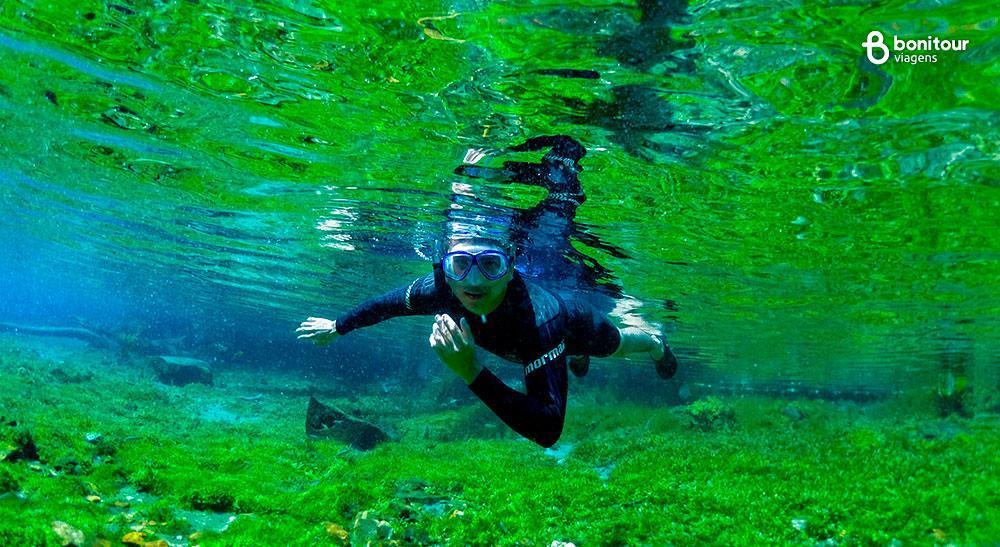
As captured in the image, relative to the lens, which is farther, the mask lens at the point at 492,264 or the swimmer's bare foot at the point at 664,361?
the swimmer's bare foot at the point at 664,361

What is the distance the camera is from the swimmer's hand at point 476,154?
1065 cm

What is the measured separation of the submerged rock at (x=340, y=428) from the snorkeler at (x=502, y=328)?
351 inches

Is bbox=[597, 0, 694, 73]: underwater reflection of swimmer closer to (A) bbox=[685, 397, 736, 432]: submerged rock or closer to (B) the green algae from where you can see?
(B) the green algae

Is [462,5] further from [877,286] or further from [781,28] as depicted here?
[877,286]

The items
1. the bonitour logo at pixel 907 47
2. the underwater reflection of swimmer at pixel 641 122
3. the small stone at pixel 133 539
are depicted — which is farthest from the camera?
the underwater reflection of swimmer at pixel 641 122

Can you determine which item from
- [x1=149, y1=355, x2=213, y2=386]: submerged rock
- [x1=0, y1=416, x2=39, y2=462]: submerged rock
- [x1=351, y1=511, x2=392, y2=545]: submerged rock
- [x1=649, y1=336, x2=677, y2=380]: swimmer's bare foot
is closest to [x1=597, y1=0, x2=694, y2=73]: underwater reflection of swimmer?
[x1=649, y1=336, x2=677, y2=380]: swimmer's bare foot

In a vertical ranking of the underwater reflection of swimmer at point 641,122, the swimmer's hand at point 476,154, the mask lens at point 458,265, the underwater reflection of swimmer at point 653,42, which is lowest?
the mask lens at point 458,265

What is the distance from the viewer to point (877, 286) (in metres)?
18.1

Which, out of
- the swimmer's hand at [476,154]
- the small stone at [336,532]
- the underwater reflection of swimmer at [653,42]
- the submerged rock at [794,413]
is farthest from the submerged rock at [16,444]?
the submerged rock at [794,413]

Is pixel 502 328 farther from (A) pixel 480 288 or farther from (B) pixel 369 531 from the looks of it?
(B) pixel 369 531

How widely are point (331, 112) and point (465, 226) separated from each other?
6.61 meters

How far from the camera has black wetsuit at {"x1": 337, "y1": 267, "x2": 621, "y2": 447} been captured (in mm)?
4605

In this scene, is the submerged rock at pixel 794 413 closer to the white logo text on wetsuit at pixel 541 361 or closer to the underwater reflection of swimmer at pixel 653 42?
the underwater reflection of swimmer at pixel 653 42

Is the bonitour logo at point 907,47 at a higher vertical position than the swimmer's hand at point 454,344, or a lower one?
higher
